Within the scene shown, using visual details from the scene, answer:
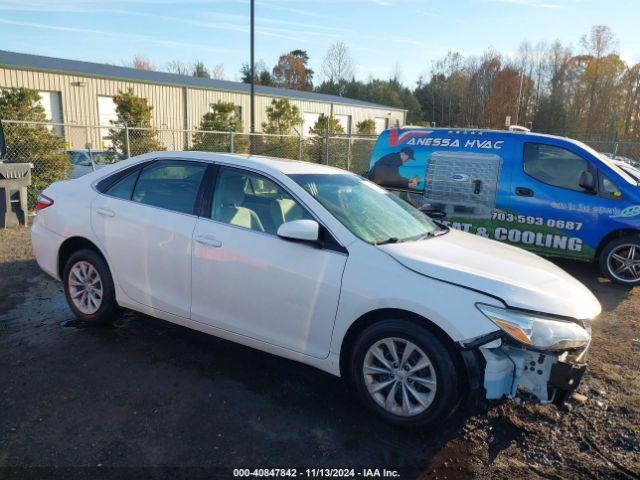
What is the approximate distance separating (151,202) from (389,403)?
2.53 metres

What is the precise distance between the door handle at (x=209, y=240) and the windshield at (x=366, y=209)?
0.75 metres

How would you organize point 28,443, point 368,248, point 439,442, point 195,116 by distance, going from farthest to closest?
1. point 195,116
2. point 368,248
3. point 439,442
4. point 28,443

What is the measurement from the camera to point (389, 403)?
313 cm

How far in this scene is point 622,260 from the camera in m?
6.74

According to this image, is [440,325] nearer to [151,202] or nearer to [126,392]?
[126,392]

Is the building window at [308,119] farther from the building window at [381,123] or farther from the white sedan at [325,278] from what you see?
the white sedan at [325,278]

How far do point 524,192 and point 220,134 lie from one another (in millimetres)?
14727

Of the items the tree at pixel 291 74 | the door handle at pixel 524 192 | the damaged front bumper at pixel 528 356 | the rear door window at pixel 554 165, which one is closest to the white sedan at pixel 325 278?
the damaged front bumper at pixel 528 356

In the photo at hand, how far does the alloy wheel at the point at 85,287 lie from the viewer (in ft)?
14.4

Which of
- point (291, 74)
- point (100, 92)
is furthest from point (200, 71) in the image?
point (100, 92)

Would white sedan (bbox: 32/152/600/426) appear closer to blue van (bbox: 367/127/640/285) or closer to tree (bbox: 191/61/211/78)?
blue van (bbox: 367/127/640/285)

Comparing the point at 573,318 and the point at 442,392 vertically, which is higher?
the point at 573,318

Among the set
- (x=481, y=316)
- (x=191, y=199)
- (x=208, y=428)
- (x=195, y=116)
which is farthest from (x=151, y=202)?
(x=195, y=116)

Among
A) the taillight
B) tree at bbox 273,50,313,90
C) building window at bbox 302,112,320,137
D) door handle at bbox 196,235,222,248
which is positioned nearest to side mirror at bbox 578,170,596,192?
door handle at bbox 196,235,222,248
